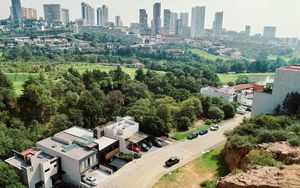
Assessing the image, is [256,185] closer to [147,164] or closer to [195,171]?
[195,171]

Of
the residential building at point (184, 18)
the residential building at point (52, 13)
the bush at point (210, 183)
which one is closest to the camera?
the bush at point (210, 183)

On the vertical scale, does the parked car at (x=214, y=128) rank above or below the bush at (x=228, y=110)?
below

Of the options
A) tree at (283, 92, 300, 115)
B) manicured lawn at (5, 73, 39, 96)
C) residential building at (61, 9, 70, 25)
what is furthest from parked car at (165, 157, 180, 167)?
residential building at (61, 9, 70, 25)

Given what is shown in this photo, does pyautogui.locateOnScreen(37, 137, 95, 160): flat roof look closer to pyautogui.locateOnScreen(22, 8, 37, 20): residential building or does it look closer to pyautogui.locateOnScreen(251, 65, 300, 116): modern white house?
pyautogui.locateOnScreen(251, 65, 300, 116): modern white house

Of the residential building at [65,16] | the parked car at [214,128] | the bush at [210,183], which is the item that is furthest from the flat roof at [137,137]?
the residential building at [65,16]

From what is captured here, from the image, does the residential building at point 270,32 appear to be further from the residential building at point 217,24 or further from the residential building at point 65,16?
the residential building at point 65,16

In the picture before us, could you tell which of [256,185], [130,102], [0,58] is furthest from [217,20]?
[256,185]
